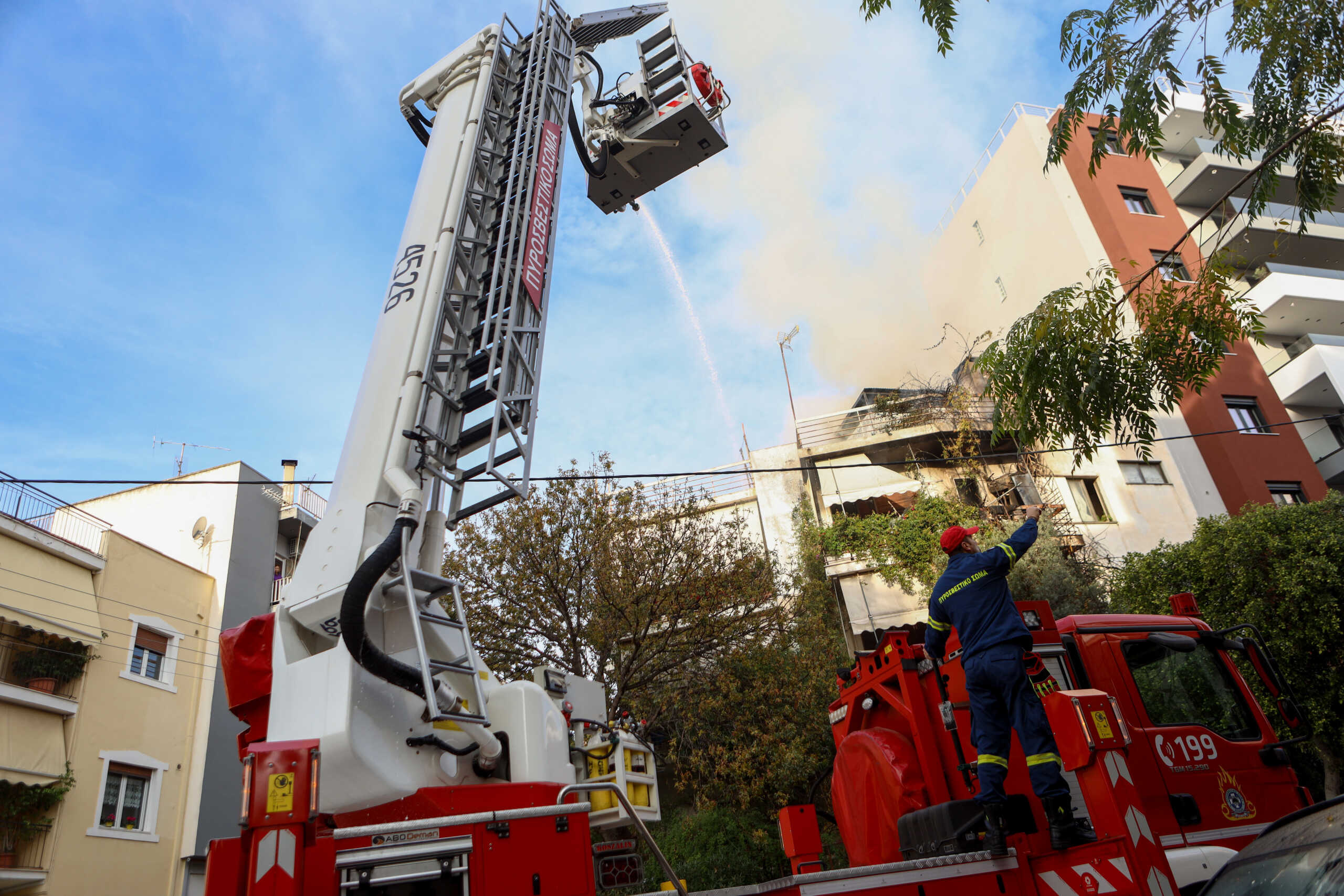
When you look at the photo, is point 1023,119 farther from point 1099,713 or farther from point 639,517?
point 1099,713

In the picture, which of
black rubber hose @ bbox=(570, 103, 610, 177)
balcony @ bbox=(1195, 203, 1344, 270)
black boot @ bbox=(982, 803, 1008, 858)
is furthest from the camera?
balcony @ bbox=(1195, 203, 1344, 270)

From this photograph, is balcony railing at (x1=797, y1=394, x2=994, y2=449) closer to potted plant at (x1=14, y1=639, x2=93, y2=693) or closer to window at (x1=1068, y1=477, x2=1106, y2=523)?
window at (x1=1068, y1=477, x2=1106, y2=523)

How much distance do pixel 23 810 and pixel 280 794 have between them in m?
16.3

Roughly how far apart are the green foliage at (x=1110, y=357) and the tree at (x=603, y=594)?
946 centimetres

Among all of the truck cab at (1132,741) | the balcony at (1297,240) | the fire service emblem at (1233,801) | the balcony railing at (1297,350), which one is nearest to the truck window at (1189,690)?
the truck cab at (1132,741)

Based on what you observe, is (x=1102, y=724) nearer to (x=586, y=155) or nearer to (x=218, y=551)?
(x=586, y=155)

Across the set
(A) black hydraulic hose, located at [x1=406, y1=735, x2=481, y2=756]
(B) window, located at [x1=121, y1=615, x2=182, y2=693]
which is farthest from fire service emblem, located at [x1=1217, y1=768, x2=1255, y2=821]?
(B) window, located at [x1=121, y1=615, x2=182, y2=693]

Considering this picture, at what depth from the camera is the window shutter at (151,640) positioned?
19188 millimetres

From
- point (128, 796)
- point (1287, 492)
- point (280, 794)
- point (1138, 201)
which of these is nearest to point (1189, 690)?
point (280, 794)

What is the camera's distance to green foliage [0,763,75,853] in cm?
1523

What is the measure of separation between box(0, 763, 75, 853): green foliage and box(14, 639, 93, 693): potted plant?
1876 millimetres

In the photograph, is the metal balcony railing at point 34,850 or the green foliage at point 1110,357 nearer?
the green foliage at point 1110,357

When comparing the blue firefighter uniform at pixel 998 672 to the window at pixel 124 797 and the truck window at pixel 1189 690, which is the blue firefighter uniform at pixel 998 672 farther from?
the window at pixel 124 797

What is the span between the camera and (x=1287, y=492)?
82.6 feet
